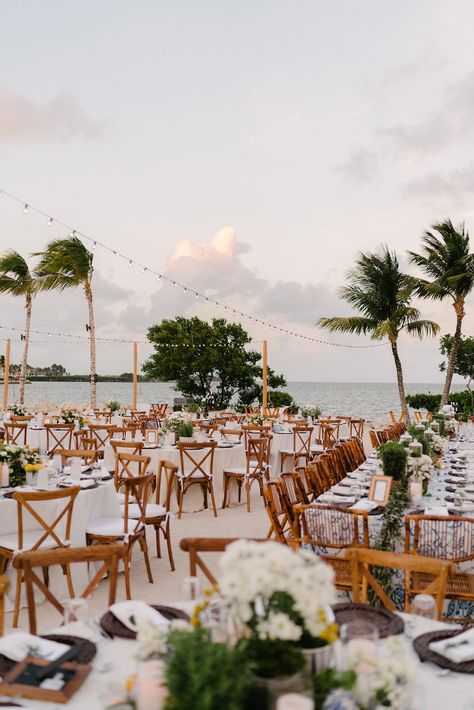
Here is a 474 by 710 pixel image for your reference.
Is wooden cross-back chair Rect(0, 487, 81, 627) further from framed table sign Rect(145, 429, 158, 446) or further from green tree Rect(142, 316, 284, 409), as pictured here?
green tree Rect(142, 316, 284, 409)

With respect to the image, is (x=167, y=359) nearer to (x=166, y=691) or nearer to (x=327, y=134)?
(x=327, y=134)

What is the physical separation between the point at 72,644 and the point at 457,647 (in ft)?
4.29

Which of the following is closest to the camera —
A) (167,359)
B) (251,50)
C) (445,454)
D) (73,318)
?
(445,454)

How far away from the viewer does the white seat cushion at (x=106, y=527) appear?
5.09 m

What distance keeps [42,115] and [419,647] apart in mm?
10403

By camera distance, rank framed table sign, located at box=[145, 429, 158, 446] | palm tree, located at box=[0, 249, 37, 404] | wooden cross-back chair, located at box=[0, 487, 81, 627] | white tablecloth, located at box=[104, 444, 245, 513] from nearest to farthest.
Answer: wooden cross-back chair, located at box=[0, 487, 81, 627]
white tablecloth, located at box=[104, 444, 245, 513]
framed table sign, located at box=[145, 429, 158, 446]
palm tree, located at box=[0, 249, 37, 404]

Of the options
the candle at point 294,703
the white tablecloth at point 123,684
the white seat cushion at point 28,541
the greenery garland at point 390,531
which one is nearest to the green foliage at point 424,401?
the greenery garland at point 390,531

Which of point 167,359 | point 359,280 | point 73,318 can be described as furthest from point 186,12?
point 73,318

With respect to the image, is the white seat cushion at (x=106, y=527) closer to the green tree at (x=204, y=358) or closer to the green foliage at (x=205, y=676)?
the green foliage at (x=205, y=676)

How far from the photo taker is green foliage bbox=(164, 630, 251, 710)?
1300 millimetres

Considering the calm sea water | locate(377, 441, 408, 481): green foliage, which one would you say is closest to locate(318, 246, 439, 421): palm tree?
the calm sea water

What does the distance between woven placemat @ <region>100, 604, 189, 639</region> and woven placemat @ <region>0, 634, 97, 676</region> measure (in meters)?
0.11

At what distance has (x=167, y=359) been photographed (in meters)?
20.9

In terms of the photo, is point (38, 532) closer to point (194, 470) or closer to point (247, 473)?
point (194, 470)
